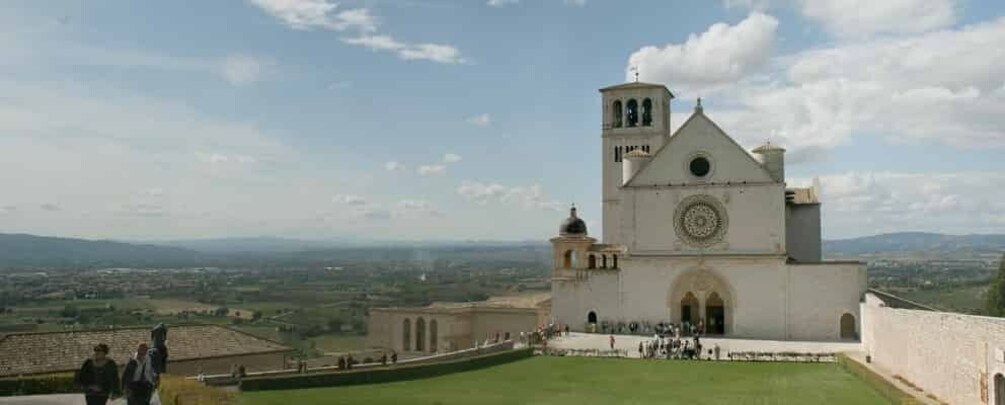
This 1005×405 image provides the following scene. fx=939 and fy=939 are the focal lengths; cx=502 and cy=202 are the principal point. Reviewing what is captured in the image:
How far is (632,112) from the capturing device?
171 ft

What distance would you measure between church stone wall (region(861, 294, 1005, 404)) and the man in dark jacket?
48.0 ft

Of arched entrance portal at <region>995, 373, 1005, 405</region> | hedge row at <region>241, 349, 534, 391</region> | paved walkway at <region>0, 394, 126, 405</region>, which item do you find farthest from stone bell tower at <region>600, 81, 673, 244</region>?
paved walkway at <region>0, 394, 126, 405</region>

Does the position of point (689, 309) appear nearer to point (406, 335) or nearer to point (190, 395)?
point (406, 335)

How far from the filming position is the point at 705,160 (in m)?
43.1

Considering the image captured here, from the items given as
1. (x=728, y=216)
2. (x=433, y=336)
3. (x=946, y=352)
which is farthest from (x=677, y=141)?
(x=946, y=352)

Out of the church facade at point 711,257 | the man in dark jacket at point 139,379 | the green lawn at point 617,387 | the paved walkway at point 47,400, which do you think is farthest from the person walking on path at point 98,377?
the church facade at point 711,257

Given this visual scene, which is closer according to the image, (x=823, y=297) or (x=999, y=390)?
(x=999, y=390)

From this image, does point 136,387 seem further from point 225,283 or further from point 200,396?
point 225,283

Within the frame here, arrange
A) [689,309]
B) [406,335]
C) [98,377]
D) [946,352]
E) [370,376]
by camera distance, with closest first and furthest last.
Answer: [98,377], [946,352], [370,376], [689,309], [406,335]

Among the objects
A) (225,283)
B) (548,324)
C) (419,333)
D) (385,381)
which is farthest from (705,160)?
(225,283)

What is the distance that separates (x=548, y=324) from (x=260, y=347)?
56.0ft

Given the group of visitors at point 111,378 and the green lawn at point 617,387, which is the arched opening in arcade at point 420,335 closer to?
the green lawn at point 617,387

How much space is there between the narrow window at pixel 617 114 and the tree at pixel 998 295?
21.5m

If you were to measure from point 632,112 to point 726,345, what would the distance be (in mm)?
17775
